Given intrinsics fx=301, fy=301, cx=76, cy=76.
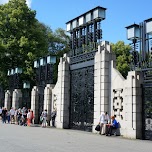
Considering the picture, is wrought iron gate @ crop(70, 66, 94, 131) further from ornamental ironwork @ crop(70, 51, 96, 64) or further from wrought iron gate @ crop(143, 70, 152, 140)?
wrought iron gate @ crop(143, 70, 152, 140)

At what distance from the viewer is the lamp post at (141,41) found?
1553 centimetres

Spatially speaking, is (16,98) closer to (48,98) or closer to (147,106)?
(48,98)

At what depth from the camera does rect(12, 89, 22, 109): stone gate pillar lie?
98.5ft

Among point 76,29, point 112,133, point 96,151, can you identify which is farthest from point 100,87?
point 96,151

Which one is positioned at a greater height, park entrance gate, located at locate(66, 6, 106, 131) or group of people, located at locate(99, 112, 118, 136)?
park entrance gate, located at locate(66, 6, 106, 131)

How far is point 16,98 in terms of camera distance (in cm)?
3003

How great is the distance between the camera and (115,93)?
55.6 feet

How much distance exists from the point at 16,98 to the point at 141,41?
57.2 feet

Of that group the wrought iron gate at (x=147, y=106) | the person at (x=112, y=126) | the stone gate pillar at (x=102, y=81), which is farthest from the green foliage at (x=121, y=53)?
the wrought iron gate at (x=147, y=106)

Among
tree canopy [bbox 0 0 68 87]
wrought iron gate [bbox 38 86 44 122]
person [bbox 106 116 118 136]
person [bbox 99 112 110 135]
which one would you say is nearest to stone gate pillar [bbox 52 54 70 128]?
wrought iron gate [bbox 38 86 44 122]

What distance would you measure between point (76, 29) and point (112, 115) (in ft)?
25.4

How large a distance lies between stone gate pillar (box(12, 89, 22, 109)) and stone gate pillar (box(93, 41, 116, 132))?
14.0 meters

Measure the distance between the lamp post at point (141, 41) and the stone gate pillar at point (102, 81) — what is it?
1796mm

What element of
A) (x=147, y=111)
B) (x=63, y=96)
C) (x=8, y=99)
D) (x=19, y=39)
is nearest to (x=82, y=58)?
(x=63, y=96)
